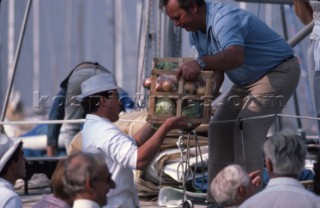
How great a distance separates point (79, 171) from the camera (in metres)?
5.29

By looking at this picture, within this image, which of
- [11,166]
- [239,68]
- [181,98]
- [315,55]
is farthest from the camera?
[315,55]

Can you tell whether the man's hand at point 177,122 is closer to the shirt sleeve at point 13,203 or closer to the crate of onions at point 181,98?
the crate of onions at point 181,98

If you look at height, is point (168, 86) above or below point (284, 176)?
above

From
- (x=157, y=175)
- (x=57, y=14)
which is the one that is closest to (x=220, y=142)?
(x=157, y=175)

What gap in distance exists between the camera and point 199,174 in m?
8.07

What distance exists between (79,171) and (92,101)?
131 cm

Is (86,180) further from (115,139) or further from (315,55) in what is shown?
(315,55)

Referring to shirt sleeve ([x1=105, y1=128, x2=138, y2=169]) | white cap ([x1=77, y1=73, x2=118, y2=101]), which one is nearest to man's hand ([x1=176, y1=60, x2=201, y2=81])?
white cap ([x1=77, y1=73, x2=118, y2=101])

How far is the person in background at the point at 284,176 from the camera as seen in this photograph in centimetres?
540

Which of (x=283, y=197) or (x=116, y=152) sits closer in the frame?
(x=283, y=197)

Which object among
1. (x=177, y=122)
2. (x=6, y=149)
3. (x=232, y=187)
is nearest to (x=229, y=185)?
(x=232, y=187)

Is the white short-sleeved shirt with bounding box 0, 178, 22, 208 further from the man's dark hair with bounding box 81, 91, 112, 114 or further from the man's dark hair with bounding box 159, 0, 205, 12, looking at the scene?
the man's dark hair with bounding box 159, 0, 205, 12

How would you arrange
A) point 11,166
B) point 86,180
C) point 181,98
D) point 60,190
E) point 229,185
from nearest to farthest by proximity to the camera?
point 86,180, point 60,190, point 229,185, point 11,166, point 181,98

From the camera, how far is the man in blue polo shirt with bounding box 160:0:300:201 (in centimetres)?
675
